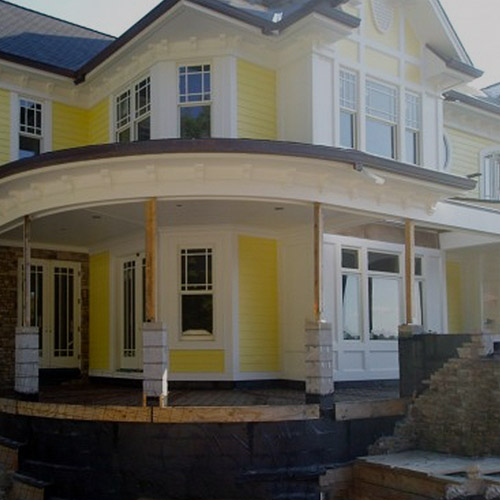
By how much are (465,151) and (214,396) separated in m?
9.70

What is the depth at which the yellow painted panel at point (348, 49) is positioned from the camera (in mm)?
13102

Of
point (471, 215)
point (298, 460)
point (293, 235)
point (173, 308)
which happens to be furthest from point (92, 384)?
point (471, 215)

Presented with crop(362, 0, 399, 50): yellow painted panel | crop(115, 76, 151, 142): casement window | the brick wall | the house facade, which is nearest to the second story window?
the house facade

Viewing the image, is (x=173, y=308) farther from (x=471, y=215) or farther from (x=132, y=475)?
(x=471, y=215)

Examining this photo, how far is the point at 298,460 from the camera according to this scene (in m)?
9.61

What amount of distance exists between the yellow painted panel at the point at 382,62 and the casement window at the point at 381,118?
0.30 metres

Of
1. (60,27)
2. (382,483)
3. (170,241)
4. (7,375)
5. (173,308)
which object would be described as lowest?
(382,483)

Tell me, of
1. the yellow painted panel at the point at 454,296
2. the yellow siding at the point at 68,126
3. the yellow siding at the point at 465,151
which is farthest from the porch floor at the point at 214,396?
the yellow siding at the point at 465,151

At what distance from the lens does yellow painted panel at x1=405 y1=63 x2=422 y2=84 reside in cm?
1426

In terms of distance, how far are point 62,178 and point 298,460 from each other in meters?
5.21

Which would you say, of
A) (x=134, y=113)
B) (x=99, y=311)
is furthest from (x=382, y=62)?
(x=99, y=311)

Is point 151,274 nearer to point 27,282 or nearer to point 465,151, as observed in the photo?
point 27,282

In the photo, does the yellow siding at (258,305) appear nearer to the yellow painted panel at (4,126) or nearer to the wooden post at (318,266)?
the wooden post at (318,266)

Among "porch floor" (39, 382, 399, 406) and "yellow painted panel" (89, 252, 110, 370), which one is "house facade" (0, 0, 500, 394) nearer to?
"yellow painted panel" (89, 252, 110, 370)
